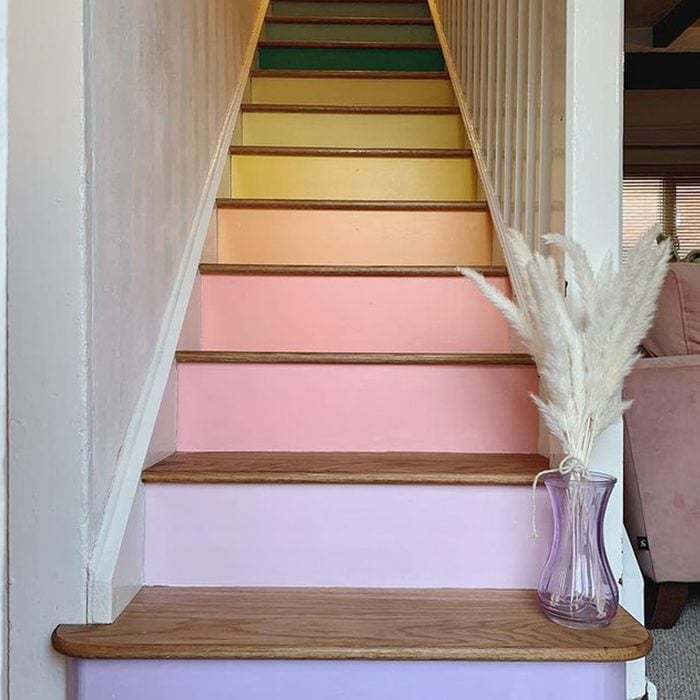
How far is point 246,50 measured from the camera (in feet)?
8.82

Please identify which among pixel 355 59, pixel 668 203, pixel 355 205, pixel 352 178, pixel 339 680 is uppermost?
pixel 355 59

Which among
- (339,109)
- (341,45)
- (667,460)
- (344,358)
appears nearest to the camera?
(344,358)

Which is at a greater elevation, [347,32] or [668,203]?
[347,32]

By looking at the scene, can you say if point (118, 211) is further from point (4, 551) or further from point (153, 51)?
point (4, 551)

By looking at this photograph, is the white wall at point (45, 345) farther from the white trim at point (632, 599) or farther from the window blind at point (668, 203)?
the window blind at point (668, 203)

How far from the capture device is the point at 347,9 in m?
3.29

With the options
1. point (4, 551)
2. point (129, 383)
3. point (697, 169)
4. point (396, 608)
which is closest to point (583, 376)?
point (396, 608)

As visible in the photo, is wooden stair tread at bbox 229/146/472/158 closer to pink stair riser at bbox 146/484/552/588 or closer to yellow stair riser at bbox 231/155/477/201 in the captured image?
yellow stair riser at bbox 231/155/477/201

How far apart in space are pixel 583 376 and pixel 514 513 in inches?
12.6

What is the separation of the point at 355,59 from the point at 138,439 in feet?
7.20

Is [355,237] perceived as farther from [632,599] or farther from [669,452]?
[632,599]

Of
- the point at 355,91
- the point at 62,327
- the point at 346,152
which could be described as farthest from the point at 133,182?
the point at 355,91

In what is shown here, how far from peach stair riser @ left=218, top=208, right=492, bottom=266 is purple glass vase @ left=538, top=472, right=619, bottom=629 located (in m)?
1.09

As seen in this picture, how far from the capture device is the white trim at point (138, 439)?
3.57 ft
